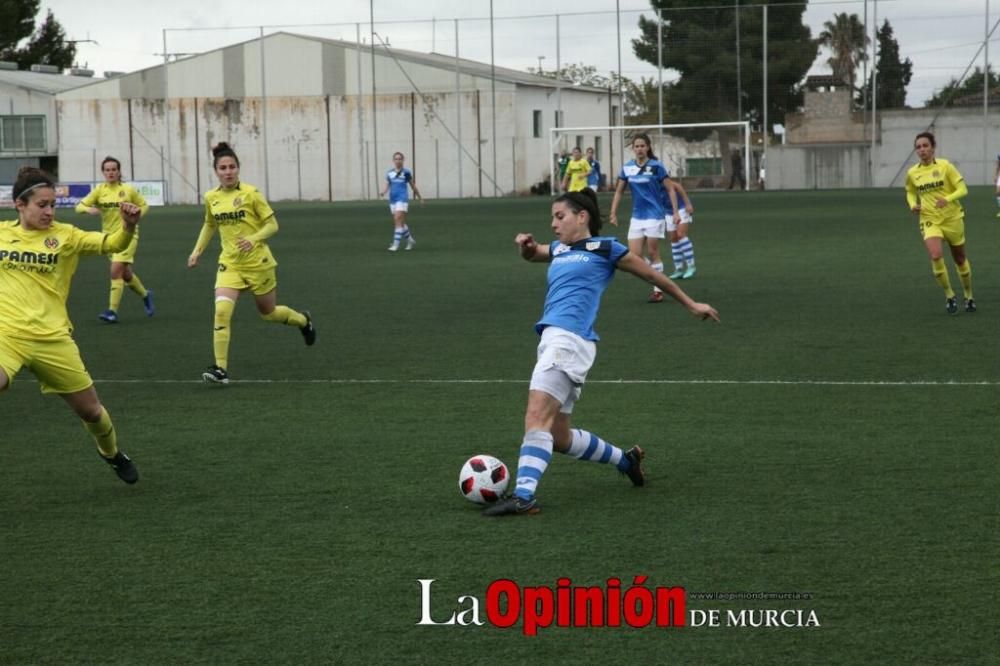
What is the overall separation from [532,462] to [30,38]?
85.3 metres

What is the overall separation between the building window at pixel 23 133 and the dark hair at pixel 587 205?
61.7 meters

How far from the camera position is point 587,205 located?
23.0 feet

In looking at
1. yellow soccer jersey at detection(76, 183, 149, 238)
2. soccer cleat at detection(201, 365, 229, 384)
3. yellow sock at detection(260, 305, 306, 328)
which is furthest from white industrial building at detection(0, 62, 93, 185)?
soccer cleat at detection(201, 365, 229, 384)

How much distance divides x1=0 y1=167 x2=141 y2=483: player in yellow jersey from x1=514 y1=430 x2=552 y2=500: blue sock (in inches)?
91.5

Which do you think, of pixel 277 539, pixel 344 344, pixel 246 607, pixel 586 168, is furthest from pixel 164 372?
pixel 586 168

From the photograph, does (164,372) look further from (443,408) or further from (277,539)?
(277,539)

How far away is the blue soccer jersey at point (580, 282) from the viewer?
22.7 feet

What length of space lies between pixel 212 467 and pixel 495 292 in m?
10.8

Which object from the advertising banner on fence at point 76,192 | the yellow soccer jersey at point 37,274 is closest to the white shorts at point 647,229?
the yellow soccer jersey at point 37,274

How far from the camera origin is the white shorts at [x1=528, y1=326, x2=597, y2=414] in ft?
22.1

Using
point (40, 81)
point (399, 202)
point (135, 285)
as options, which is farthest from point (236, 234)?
point (40, 81)

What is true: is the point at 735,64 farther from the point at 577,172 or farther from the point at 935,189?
the point at 935,189

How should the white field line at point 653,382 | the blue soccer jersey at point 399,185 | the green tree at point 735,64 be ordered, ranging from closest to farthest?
the white field line at point 653,382, the blue soccer jersey at point 399,185, the green tree at point 735,64

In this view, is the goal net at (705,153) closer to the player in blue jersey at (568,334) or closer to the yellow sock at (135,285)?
the yellow sock at (135,285)
